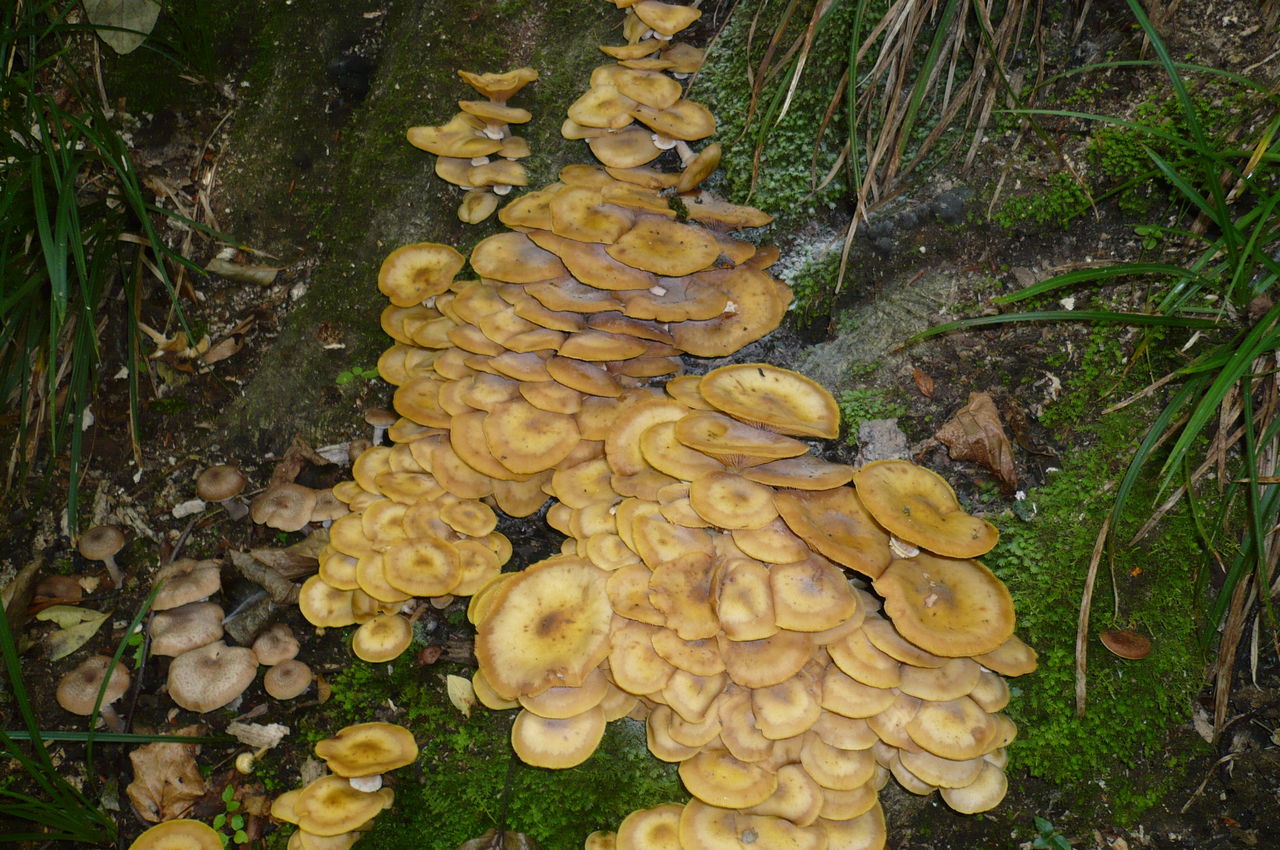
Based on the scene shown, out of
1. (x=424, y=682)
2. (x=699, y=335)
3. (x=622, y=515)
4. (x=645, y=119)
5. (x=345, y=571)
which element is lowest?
(x=424, y=682)

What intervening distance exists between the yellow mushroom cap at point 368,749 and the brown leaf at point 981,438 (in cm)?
290

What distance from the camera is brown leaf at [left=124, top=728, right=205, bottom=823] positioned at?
4.04 meters

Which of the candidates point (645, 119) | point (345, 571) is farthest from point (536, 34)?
point (345, 571)

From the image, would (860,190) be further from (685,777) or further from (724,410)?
(685,777)

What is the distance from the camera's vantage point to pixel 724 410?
10.8ft

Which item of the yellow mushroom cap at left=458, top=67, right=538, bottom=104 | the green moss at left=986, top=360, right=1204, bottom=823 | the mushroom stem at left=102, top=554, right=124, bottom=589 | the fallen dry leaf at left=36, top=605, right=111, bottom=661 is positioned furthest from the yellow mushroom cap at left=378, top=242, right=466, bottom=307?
the green moss at left=986, top=360, right=1204, bottom=823

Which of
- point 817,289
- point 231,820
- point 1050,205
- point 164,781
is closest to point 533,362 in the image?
point 817,289

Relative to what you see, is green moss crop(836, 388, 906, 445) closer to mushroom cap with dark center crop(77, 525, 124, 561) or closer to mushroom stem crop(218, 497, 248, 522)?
mushroom stem crop(218, 497, 248, 522)

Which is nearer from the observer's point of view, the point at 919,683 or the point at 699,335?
the point at 919,683

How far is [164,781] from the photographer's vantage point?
408 centimetres

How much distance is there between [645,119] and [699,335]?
1.17 m

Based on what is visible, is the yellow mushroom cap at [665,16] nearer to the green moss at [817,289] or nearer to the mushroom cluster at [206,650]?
the green moss at [817,289]

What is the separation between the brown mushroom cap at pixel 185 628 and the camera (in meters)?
4.23

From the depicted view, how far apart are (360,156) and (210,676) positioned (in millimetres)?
3119
